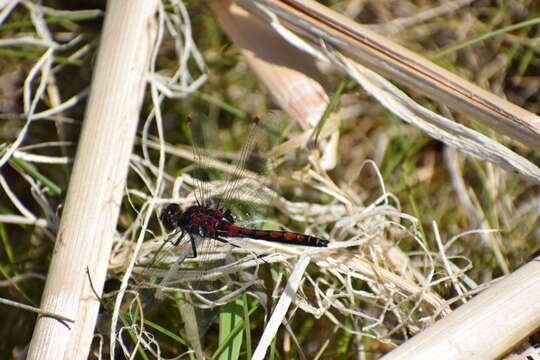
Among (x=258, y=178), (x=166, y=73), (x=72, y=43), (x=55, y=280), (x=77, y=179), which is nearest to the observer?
(x=55, y=280)

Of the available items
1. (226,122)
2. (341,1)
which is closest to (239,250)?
(226,122)

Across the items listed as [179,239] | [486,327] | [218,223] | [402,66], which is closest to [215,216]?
[218,223]

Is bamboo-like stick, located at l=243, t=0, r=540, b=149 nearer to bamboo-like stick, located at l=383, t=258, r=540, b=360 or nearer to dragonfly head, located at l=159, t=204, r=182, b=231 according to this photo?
bamboo-like stick, located at l=383, t=258, r=540, b=360

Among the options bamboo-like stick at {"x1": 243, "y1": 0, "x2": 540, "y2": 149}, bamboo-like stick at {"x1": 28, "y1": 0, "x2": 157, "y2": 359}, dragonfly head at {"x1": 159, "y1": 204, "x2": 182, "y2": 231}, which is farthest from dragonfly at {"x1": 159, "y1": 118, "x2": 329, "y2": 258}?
bamboo-like stick at {"x1": 243, "y1": 0, "x2": 540, "y2": 149}

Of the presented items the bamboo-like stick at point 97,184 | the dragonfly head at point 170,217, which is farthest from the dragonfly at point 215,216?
the bamboo-like stick at point 97,184

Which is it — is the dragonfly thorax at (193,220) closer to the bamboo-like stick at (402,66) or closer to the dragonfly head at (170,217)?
the dragonfly head at (170,217)

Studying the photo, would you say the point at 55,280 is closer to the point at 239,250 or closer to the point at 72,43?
the point at 239,250
